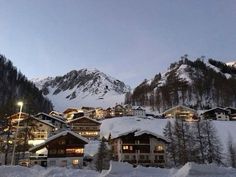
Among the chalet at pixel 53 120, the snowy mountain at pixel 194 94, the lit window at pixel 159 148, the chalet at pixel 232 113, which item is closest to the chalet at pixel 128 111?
the snowy mountain at pixel 194 94

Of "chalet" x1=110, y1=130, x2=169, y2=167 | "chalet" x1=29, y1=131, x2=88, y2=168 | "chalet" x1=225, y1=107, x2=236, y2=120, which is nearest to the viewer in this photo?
"chalet" x1=29, y1=131, x2=88, y2=168

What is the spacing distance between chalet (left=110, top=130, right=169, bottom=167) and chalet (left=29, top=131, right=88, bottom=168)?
10.5 metres

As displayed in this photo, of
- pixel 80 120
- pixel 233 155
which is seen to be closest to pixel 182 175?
pixel 233 155

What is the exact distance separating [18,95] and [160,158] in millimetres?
135982

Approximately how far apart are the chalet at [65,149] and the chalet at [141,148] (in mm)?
10454

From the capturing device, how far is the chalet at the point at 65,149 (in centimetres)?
5672

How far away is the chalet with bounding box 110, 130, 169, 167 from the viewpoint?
2493 inches

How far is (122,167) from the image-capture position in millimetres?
18281

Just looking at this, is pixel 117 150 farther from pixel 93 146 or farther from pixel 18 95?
pixel 18 95

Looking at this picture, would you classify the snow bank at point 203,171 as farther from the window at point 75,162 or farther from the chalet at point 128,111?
the chalet at point 128,111

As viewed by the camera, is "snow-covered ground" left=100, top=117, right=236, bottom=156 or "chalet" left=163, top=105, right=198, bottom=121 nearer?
"snow-covered ground" left=100, top=117, right=236, bottom=156

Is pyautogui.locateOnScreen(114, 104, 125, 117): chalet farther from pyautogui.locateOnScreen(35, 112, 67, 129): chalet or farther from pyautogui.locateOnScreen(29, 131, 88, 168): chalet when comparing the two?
pyautogui.locateOnScreen(29, 131, 88, 168): chalet

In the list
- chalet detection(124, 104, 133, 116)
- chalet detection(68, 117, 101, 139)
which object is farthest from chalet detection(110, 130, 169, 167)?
chalet detection(124, 104, 133, 116)

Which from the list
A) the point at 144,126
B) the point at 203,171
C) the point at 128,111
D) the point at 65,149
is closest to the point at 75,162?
the point at 65,149
